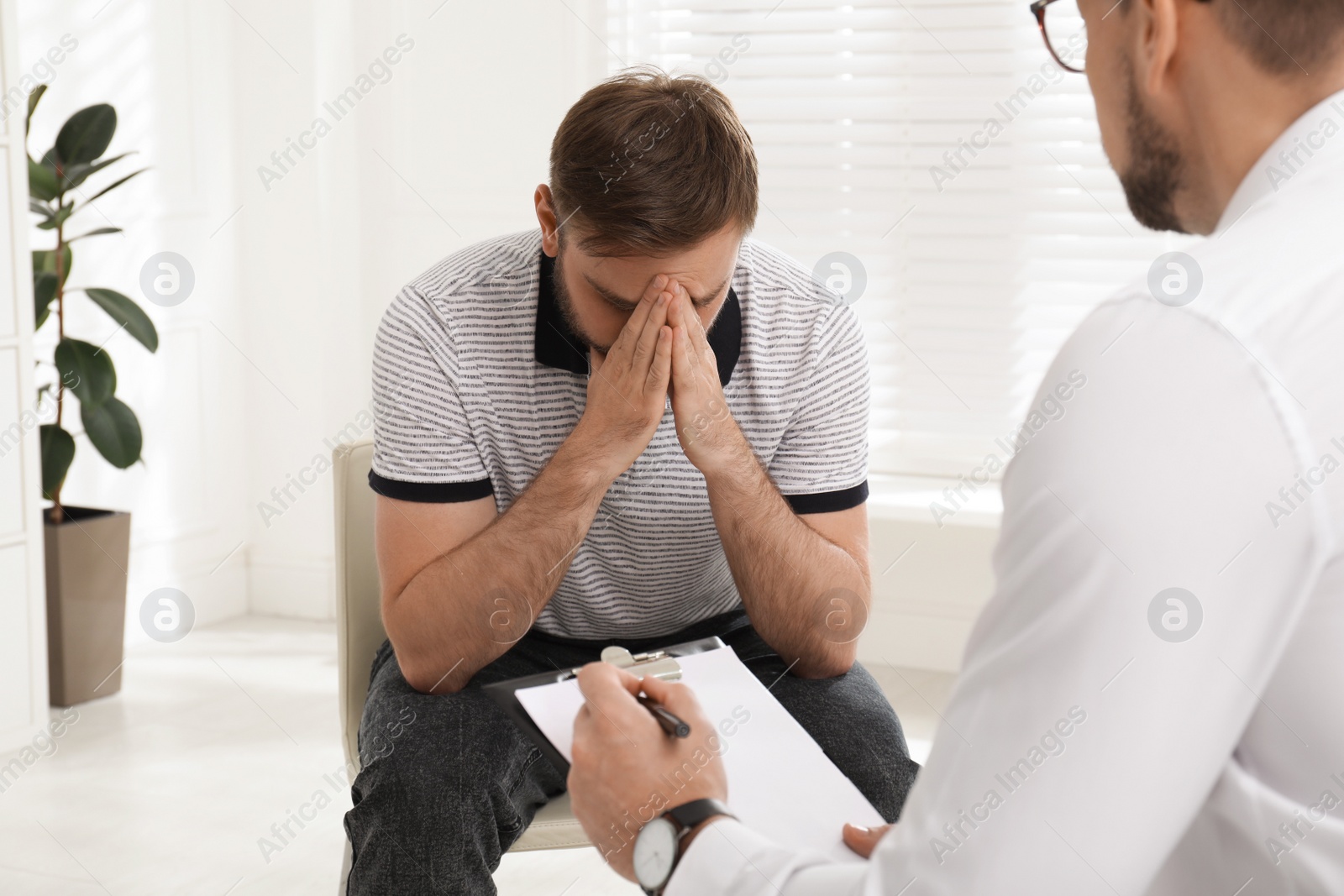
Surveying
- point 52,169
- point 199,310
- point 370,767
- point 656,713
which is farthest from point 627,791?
point 199,310

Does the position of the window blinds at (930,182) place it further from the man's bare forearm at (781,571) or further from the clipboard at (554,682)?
the clipboard at (554,682)

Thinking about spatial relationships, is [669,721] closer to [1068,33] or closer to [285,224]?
[1068,33]

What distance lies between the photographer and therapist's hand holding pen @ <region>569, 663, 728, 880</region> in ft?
2.84

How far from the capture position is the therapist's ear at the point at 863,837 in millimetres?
932

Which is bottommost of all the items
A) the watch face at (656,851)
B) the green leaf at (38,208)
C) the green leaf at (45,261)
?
the green leaf at (45,261)

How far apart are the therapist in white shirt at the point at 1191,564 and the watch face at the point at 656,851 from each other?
19cm

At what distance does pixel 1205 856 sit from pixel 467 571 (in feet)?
2.95

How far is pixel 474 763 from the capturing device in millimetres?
1304

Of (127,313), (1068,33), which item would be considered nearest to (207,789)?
(127,313)

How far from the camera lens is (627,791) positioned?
877 mm

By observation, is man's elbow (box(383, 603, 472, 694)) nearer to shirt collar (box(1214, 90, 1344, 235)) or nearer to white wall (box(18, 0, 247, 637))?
shirt collar (box(1214, 90, 1344, 235))

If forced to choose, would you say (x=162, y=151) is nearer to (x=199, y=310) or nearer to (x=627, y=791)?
(x=199, y=310)

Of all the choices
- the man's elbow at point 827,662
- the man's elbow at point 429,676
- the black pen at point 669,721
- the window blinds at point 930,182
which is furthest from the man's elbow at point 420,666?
the window blinds at point 930,182

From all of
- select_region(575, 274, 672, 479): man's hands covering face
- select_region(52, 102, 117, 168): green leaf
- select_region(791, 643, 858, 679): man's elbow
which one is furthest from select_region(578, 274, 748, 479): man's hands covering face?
select_region(52, 102, 117, 168): green leaf
